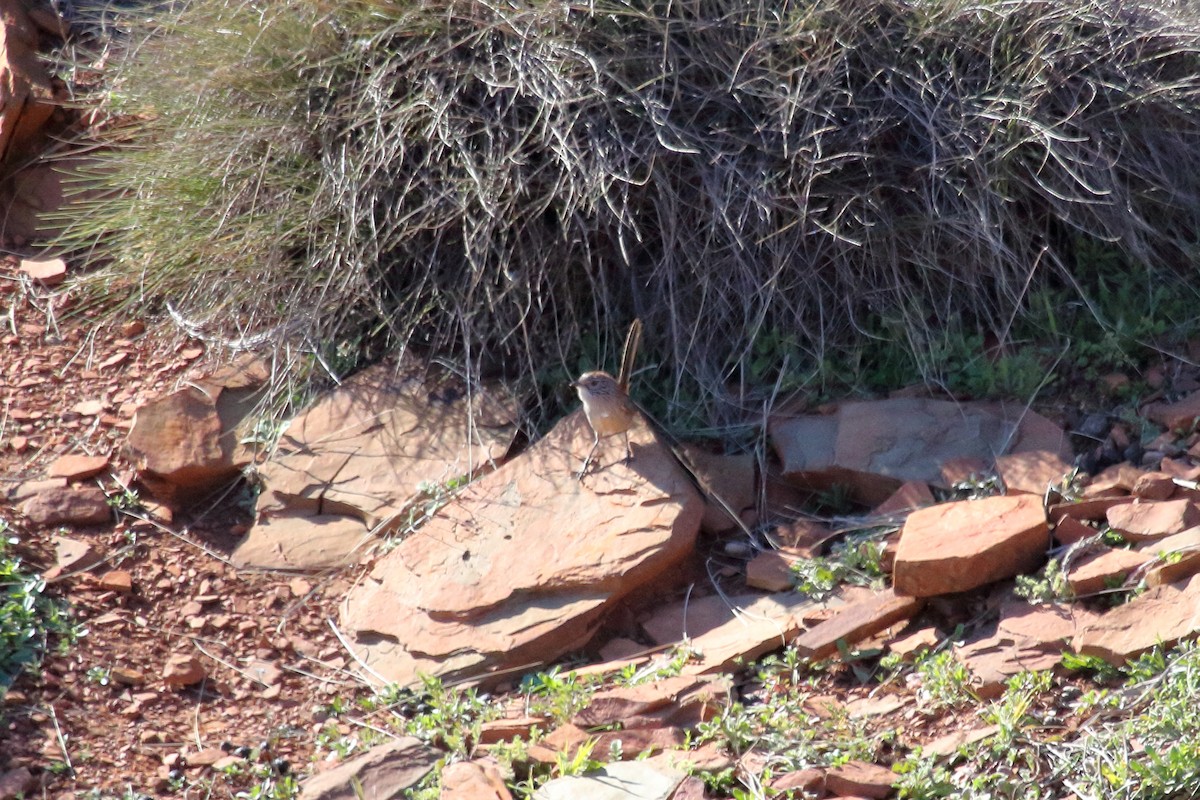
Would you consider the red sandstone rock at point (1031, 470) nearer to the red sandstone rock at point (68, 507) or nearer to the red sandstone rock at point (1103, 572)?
the red sandstone rock at point (1103, 572)

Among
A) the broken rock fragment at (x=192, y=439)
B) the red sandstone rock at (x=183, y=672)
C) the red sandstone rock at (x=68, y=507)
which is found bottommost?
the red sandstone rock at (x=183, y=672)

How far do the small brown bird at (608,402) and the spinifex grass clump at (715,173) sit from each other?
0.24 metres

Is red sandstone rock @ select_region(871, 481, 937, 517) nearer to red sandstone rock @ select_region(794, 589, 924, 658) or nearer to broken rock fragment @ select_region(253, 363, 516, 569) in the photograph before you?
red sandstone rock @ select_region(794, 589, 924, 658)

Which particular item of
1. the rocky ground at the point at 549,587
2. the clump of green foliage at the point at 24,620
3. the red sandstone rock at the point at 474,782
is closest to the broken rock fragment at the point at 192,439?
the rocky ground at the point at 549,587

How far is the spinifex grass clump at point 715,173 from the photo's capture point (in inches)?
163

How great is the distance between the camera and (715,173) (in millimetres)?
4156

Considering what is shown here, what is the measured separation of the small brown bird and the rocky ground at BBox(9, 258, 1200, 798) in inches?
2.7

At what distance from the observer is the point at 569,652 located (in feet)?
12.0

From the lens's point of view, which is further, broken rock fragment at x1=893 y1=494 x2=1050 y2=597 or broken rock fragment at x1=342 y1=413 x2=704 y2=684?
broken rock fragment at x1=342 y1=413 x2=704 y2=684

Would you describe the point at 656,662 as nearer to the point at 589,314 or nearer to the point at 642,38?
the point at 589,314

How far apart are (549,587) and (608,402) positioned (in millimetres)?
597

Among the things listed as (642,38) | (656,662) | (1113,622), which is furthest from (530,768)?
(642,38)

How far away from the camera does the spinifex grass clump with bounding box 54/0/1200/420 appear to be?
415 cm

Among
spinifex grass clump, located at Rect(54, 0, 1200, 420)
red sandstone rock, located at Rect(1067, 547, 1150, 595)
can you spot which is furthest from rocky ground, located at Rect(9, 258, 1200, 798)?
spinifex grass clump, located at Rect(54, 0, 1200, 420)
